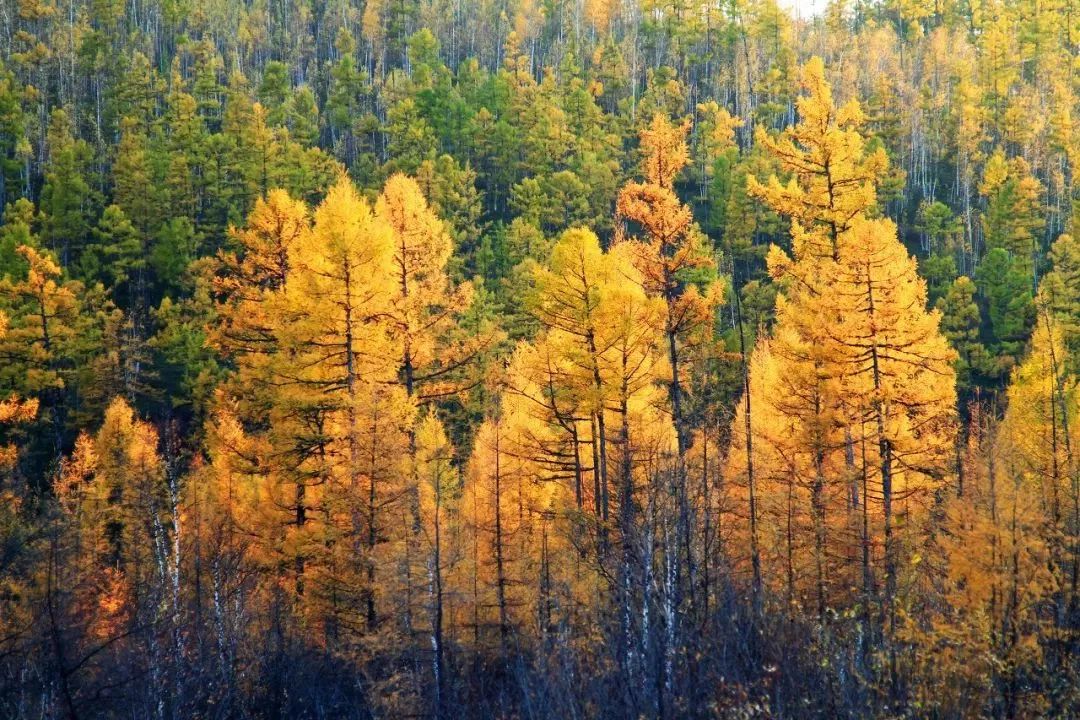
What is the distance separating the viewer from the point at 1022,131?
71250 mm

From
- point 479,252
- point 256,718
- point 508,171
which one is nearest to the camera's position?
point 256,718

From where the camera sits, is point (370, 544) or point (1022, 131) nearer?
point (370, 544)

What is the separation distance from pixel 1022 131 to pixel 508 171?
40.6 m

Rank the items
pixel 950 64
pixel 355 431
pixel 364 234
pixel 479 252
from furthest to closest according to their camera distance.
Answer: pixel 950 64, pixel 479 252, pixel 364 234, pixel 355 431

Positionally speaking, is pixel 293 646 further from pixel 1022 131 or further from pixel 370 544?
pixel 1022 131

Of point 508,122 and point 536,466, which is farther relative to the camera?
point 508,122

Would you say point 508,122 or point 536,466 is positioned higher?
point 508,122

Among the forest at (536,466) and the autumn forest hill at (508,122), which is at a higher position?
the autumn forest hill at (508,122)

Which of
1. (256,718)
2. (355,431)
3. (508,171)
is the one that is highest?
(508,171)

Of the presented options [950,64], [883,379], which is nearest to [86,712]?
[883,379]

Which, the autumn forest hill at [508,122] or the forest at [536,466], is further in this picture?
the autumn forest hill at [508,122]

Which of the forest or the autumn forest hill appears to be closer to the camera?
the forest

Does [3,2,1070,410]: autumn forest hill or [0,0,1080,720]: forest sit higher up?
[3,2,1070,410]: autumn forest hill

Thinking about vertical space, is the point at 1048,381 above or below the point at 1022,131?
below
